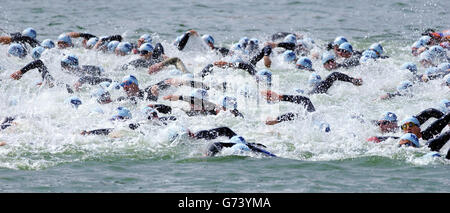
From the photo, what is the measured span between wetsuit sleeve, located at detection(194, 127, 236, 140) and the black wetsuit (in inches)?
179

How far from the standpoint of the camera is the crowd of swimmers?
11.6 meters

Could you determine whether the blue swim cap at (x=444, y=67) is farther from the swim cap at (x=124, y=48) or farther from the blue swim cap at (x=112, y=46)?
the blue swim cap at (x=112, y=46)

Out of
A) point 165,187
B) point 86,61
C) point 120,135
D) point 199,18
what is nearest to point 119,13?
point 199,18

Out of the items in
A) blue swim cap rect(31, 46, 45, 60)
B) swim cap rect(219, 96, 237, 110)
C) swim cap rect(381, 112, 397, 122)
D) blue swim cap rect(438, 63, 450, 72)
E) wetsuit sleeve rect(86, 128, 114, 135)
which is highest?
blue swim cap rect(31, 46, 45, 60)

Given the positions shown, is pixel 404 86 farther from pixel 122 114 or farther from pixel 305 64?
pixel 122 114

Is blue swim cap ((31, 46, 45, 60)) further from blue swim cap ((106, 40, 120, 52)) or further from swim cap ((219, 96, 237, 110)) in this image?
swim cap ((219, 96, 237, 110))

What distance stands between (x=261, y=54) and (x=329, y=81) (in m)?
2.72

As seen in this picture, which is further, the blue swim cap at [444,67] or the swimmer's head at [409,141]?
the blue swim cap at [444,67]

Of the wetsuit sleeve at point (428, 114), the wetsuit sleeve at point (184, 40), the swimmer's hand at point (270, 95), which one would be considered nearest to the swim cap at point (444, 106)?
the wetsuit sleeve at point (428, 114)

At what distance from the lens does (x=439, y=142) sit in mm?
10742

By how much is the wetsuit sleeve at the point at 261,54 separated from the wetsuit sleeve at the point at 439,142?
724 centimetres

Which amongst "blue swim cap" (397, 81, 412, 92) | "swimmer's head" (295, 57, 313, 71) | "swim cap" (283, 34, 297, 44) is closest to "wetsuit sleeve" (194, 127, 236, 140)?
"blue swim cap" (397, 81, 412, 92)

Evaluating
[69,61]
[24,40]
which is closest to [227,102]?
[69,61]

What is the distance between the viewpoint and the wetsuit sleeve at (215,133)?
37.0ft
